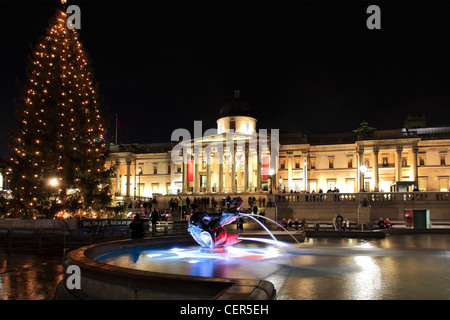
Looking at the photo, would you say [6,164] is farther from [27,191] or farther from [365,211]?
[365,211]

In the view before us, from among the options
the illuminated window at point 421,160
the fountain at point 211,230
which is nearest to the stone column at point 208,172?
the illuminated window at point 421,160

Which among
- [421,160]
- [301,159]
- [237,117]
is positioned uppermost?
[237,117]

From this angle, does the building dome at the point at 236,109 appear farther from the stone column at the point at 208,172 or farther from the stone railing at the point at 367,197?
the stone railing at the point at 367,197

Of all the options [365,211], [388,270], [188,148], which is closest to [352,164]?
[188,148]

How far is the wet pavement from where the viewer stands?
7516mm

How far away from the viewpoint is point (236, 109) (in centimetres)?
6425

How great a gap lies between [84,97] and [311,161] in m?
46.7

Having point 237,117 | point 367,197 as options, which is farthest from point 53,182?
point 237,117

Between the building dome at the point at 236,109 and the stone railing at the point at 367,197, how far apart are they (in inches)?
1178

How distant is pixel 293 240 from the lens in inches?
650

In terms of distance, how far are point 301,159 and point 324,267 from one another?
52.5 m

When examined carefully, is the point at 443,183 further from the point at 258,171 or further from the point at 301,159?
the point at 258,171

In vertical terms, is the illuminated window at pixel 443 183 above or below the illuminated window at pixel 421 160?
below

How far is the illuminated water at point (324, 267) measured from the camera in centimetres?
693
